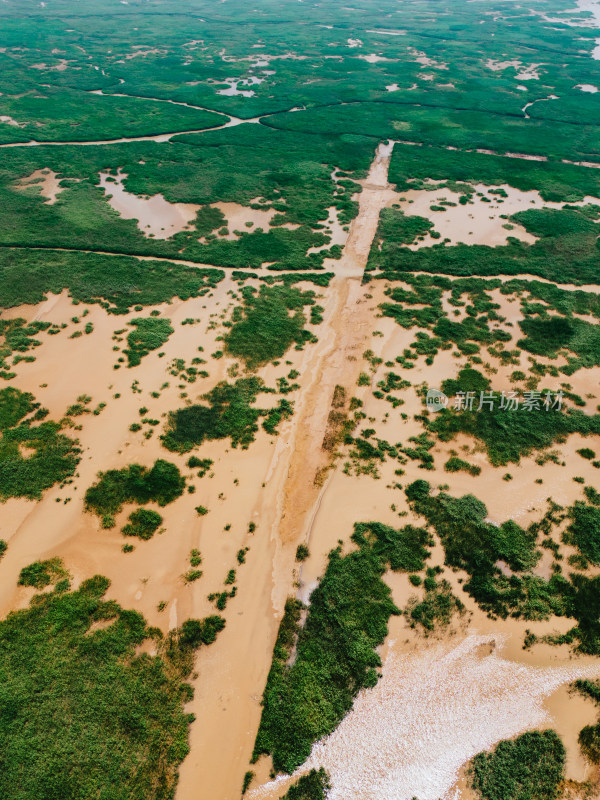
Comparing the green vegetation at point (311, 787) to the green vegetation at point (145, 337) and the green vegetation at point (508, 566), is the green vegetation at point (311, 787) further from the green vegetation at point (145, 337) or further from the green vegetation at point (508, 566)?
the green vegetation at point (145, 337)

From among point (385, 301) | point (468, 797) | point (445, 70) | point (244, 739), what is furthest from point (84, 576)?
point (445, 70)

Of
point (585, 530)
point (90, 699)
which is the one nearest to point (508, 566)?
point (585, 530)

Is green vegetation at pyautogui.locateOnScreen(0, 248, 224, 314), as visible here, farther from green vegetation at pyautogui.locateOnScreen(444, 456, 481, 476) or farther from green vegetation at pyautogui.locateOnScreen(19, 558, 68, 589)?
green vegetation at pyautogui.locateOnScreen(444, 456, 481, 476)

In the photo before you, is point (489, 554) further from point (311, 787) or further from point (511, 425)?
point (311, 787)

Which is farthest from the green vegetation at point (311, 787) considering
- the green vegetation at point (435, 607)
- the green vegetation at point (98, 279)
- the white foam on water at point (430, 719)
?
the green vegetation at point (98, 279)

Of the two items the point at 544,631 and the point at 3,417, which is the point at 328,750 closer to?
the point at 544,631

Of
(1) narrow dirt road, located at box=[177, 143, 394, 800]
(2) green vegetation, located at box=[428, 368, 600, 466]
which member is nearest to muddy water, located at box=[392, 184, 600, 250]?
A: (1) narrow dirt road, located at box=[177, 143, 394, 800]
